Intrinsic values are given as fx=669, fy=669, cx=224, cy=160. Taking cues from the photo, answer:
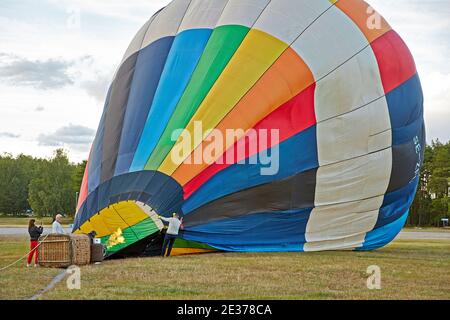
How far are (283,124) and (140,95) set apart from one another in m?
2.42

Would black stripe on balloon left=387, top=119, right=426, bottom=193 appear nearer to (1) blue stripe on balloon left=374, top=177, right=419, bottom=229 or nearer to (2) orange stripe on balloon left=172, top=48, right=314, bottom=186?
(1) blue stripe on balloon left=374, top=177, right=419, bottom=229

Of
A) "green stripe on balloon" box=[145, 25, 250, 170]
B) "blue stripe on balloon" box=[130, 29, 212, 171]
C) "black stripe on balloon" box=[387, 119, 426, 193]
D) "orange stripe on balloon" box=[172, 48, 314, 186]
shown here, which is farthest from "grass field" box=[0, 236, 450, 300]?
"blue stripe on balloon" box=[130, 29, 212, 171]

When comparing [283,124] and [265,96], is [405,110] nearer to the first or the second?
[283,124]

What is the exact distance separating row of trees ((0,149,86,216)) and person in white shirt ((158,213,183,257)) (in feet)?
136

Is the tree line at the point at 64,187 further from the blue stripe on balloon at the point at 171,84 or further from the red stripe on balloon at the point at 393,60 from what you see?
the blue stripe on balloon at the point at 171,84

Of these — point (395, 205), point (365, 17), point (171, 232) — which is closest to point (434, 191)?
point (395, 205)

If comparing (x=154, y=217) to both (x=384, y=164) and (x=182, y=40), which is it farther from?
(x=384, y=164)

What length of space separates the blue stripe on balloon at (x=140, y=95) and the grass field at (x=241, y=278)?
1872mm

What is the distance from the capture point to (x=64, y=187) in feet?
190

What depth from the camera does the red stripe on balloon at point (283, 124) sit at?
10188 mm

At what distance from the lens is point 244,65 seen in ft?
35.2

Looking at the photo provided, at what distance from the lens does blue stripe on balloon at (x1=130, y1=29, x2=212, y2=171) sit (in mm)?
10445
